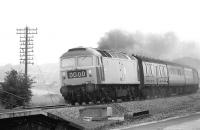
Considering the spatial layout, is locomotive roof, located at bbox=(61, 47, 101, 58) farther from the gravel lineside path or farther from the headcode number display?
the gravel lineside path

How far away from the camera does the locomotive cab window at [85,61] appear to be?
23.6 m

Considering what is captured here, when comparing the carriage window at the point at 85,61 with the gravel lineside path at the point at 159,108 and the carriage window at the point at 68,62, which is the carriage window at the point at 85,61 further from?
the gravel lineside path at the point at 159,108

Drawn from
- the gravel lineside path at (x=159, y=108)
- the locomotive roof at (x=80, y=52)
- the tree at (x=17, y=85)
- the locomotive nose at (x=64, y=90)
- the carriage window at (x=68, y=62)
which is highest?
the locomotive roof at (x=80, y=52)

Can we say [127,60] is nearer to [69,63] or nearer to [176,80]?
[69,63]

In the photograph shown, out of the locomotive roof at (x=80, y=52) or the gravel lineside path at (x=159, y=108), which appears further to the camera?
the locomotive roof at (x=80, y=52)

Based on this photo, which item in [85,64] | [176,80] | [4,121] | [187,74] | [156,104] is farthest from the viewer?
[187,74]

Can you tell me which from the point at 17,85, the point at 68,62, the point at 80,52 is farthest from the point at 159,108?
the point at 17,85

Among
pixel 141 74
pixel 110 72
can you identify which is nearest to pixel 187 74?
pixel 141 74

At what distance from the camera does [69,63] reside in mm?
24078

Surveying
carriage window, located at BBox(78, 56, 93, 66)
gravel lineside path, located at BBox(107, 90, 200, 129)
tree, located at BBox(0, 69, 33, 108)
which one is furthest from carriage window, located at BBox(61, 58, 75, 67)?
tree, located at BBox(0, 69, 33, 108)

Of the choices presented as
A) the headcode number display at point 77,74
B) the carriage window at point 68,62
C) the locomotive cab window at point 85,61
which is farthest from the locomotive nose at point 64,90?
the locomotive cab window at point 85,61

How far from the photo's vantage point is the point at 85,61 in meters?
23.8

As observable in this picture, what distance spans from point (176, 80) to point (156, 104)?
14448 mm

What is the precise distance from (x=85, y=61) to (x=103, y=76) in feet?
4.97
